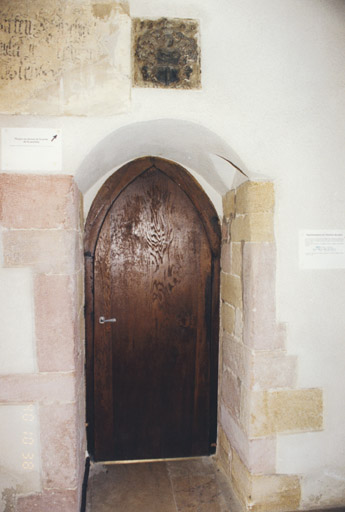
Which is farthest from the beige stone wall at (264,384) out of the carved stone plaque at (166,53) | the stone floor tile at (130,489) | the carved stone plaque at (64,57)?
the carved stone plaque at (64,57)

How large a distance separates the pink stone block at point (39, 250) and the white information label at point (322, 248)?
3.93 ft

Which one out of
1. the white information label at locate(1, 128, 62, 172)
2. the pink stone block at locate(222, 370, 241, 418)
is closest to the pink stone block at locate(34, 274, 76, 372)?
the white information label at locate(1, 128, 62, 172)

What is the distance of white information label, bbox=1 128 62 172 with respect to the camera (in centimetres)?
161

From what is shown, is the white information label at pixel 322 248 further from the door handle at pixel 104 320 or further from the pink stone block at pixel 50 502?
the pink stone block at pixel 50 502

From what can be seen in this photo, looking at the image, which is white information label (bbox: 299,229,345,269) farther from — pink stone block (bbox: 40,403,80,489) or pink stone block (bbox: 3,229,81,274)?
pink stone block (bbox: 40,403,80,489)

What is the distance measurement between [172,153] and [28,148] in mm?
877

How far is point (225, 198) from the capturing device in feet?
7.38

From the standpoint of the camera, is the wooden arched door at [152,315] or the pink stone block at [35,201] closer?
the pink stone block at [35,201]

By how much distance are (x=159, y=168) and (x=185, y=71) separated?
70 cm

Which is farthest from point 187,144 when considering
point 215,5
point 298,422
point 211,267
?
point 298,422

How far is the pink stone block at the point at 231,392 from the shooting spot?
1.95 m

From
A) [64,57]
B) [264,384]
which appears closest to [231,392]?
[264,384]

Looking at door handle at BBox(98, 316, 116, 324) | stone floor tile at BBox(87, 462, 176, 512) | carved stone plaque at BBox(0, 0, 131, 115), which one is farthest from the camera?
door handle at BBox(98, 316, 116, 324)

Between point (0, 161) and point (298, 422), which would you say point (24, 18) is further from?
point (298, 422)
